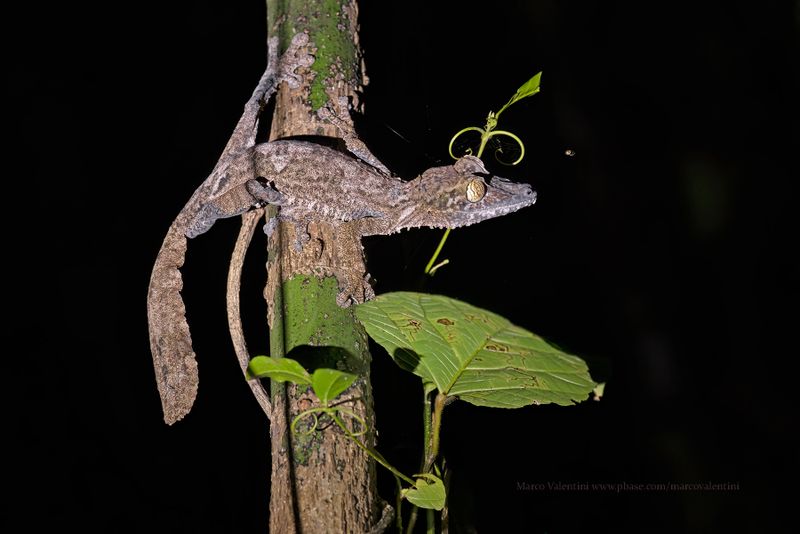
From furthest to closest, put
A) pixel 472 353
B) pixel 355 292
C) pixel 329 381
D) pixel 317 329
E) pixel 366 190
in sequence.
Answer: pixel 366 190 → pixel 355 292 → pixel 317 329 → pixel 472 353 → pixel 329 381

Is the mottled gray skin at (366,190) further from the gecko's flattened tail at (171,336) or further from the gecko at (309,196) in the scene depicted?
the gecko's flattened tail at (171,336)

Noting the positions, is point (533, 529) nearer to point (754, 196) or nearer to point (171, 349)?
point (171, 349)

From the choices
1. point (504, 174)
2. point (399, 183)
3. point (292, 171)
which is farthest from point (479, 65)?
point (292, 171)

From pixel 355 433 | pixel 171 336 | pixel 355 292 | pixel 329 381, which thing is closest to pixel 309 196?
pixel 355 292

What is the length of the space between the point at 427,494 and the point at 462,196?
1801 millimetres

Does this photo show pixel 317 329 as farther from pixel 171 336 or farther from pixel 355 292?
pixel 171 336

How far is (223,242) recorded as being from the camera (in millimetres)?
5371

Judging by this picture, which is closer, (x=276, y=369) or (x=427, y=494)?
(x=276, y=369)

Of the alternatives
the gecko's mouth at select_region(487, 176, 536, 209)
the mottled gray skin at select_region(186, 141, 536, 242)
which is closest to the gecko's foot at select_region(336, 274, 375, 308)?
the mottled gray skin at select_region(186, 141, 536, 242)

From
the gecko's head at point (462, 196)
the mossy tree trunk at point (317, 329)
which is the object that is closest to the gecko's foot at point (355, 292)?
the mossy tree trunk at point (317, 329)

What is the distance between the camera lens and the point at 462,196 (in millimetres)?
3424

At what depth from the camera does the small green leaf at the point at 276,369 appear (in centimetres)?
174

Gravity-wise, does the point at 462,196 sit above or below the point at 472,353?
above

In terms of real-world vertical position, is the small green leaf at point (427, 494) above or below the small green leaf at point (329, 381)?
below
